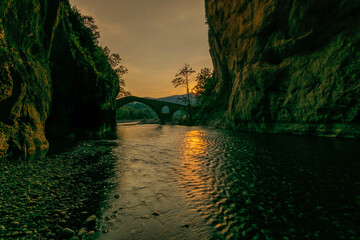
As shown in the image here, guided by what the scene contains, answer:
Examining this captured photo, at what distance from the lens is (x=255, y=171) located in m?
5.91

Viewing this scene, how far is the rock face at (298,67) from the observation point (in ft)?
36.6

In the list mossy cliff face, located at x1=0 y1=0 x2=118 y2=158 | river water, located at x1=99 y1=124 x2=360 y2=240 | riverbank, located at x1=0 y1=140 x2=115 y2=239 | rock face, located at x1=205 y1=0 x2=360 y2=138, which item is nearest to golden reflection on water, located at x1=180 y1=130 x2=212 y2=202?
river water, located at x1=99 y1=124 x2=360 y2=240

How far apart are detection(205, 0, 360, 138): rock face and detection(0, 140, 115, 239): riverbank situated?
15.7 m

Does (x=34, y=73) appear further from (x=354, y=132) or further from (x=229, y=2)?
(x=229, y=2)

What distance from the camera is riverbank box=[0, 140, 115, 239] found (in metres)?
2.66

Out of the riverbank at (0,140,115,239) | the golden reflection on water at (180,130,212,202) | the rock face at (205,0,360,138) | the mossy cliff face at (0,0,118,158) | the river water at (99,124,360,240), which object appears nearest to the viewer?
the riverbank at (0,140,115,239)

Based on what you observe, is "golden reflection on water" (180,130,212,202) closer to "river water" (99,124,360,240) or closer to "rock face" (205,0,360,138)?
"river water" (99,124,360,240)

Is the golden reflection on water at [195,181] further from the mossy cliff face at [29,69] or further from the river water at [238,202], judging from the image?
the mossy cliff face at [29,69]

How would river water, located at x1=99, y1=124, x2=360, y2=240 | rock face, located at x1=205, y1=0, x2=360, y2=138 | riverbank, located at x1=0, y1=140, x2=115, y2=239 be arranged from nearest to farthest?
riverbank, located at x1=0, y1=140, x2=115, y2=239 < river water, located at x1=99, y1=124, x2=360, y2=240 < rock face, located at x1=205, y1=0, x2=360, y2=138

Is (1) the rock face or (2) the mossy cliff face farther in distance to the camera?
(1) the rock face

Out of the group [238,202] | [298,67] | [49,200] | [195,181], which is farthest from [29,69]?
[298,67]

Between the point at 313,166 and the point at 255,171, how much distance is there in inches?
96.7

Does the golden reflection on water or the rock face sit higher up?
the rock face

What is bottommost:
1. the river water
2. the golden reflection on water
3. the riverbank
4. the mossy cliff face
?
the golden reflection on water
